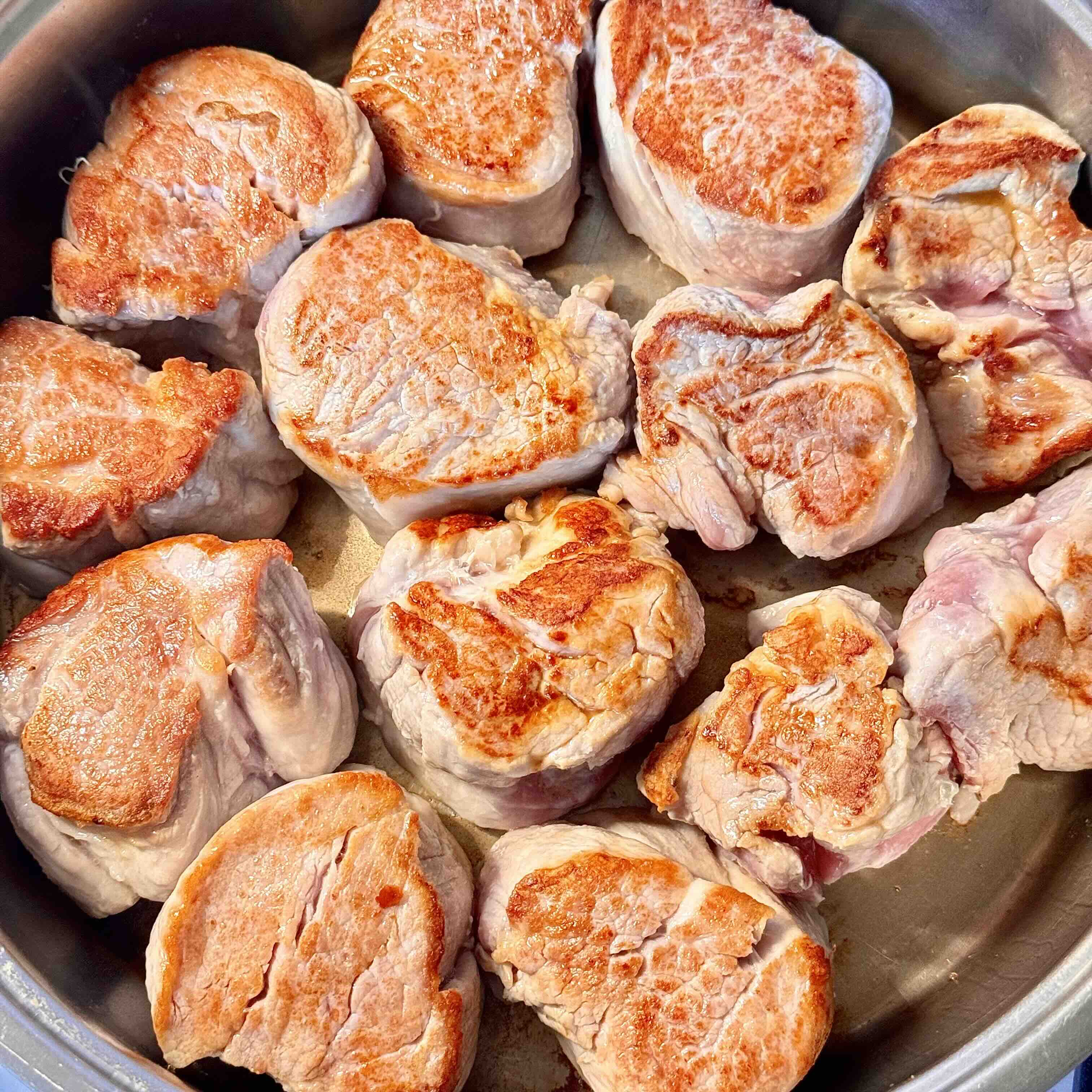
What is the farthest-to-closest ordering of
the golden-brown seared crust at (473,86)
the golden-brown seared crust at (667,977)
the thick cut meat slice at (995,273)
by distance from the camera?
the golden-brown seared crust at (473,86)
the thick cut meat slice at (995,273)
the golden-brown seared crust at (667,977)

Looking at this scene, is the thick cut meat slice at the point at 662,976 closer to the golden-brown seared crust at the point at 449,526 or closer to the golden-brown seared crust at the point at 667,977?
the golden-brown seared crust at the point at 667,977

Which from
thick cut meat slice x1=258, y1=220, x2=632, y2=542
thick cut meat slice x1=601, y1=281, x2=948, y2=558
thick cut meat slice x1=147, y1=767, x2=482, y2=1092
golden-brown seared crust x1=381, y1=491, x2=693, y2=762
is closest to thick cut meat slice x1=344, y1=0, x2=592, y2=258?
thick cut meat slice x1=258, y1=220, x2=632, y2=542

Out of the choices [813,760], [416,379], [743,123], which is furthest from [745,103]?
[813,760]

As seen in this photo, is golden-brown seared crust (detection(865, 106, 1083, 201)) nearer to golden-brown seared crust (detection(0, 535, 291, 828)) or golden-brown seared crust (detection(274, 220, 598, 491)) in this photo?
golden-brown seared crust (detection(274, 220, 598, 491))

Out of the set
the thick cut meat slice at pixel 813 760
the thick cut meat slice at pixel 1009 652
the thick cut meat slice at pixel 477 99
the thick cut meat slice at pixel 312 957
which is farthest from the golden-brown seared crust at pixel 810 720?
the thick cut meat slice at pixel 477 99

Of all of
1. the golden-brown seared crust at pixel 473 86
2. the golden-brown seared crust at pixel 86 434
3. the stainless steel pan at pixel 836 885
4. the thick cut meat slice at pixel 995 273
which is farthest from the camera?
the golden-brown seared crust at pixel 473 86

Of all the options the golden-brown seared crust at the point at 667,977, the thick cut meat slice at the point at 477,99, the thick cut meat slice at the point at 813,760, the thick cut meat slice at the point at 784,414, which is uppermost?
the thick cut meat slice at the point at 477,99

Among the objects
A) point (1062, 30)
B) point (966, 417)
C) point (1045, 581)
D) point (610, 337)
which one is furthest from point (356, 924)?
point (1062, 30)

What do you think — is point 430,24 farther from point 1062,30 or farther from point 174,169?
point 1062,30
